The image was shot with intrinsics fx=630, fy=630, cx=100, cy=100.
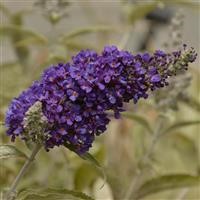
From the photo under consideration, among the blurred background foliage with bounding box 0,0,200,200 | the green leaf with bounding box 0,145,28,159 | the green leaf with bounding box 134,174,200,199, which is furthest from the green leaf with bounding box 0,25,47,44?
the green leaf with bounding box 0,145,28,159

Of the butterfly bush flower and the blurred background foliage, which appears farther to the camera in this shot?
the blurred background foliage

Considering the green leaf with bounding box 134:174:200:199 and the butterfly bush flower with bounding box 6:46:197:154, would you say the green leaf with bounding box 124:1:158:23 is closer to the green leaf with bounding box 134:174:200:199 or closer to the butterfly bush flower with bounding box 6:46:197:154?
the green leaf with bounding box 134:174:200:199

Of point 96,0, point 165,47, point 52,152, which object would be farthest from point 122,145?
point 96,0

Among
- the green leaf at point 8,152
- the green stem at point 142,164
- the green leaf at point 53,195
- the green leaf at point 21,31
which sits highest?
the green leaf at point 21,31

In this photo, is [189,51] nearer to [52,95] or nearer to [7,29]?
[52,95]

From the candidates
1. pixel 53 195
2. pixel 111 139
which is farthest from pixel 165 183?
pixel 111 139

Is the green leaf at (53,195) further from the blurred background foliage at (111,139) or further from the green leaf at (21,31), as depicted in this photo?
the green leaf at (21,31)

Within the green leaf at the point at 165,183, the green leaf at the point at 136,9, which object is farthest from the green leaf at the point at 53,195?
the green leaf at the point at 136,9
